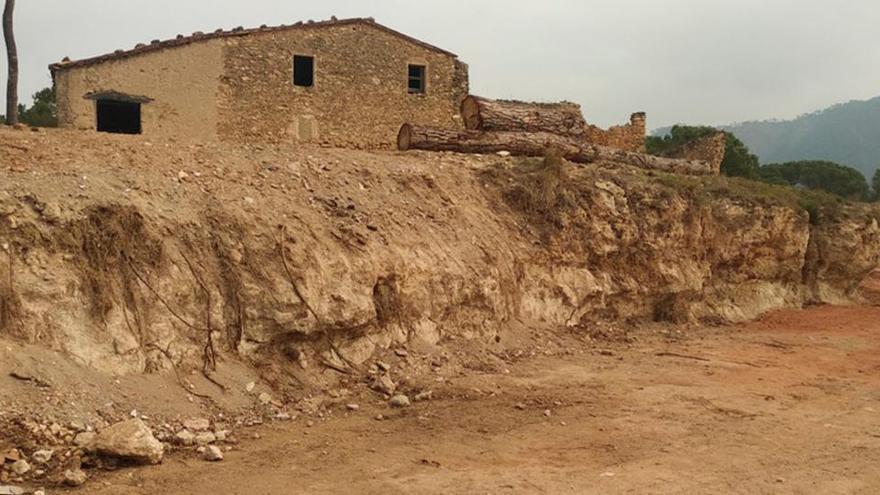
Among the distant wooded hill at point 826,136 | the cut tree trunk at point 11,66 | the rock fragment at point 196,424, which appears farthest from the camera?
the distant wooded hill at point 826,136

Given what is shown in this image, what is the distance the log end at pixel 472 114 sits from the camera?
1599 centimetres

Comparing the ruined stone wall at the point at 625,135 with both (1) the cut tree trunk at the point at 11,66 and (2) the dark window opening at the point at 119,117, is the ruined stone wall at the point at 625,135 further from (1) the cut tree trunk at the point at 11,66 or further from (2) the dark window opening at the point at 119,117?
(1) the cut tree trunk at the point at 11,66

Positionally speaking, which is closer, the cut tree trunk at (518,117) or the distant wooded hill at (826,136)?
the cut tree trunk at (518,117)

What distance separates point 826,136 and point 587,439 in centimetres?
15782

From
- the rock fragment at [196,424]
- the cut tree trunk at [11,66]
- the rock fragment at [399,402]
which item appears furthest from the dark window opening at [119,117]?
the rock fragment at [196,424]

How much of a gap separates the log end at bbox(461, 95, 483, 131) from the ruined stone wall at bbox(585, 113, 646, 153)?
4.72 metres

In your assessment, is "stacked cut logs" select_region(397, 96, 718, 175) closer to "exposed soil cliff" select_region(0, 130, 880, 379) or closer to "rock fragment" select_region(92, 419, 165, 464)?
"exposed soil cliff" select_region(0, 130, 880, 379)

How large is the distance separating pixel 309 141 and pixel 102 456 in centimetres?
1284

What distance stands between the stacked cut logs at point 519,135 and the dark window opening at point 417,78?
12.9 ft

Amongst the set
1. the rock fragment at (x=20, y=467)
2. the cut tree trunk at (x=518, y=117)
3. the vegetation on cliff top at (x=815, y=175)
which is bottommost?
the rock fragment at (x=20, y=467)

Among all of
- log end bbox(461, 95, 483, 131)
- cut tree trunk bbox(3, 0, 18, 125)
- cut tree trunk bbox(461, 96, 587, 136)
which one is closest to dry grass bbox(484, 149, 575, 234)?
cut tree trunk bbox(461, 96, 587, 136)

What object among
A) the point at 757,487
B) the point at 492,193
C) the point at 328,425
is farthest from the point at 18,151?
the point at 757,487

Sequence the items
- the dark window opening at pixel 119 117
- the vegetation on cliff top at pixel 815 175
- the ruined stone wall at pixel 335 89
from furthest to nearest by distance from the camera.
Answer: the vegetation on cliff top at pixel 815 175 < the ruined stone wall at pixel 335 89 < the dark window opening at pixel 119 117

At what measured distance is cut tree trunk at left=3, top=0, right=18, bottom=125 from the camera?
48.6ft
